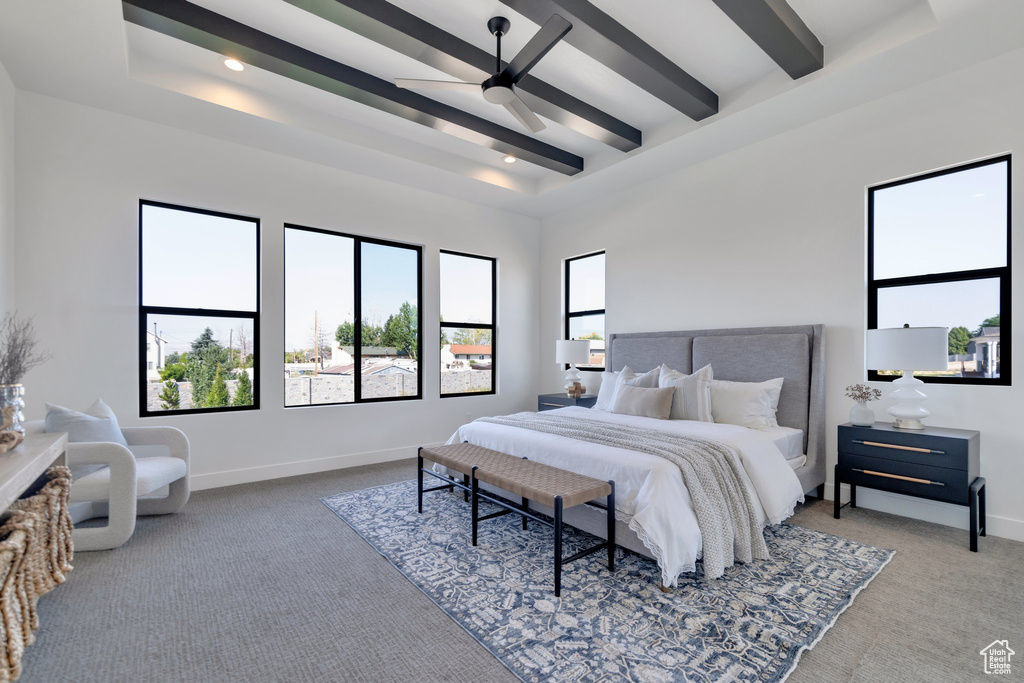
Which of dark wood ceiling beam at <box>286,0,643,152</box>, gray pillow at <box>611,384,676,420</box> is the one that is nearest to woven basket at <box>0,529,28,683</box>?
dark wood ceiling beam at <box>286,0,643,152</box>

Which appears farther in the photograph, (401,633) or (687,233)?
(687,233)

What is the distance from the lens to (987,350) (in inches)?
124

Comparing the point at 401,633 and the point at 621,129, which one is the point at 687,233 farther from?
the point at 401,633

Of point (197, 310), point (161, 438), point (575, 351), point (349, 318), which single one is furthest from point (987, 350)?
point (197, 310)

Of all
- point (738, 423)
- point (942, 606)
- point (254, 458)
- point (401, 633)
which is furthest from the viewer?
point (254, 458)

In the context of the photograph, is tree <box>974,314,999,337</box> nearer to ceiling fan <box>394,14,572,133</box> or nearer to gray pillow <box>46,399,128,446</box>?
ceiling fan <box>394,14,572,133</box>

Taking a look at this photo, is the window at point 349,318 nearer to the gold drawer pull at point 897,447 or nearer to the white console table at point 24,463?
the white console table at point 24,463

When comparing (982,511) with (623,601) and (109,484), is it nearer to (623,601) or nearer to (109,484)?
(623,601)

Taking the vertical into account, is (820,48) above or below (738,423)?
above

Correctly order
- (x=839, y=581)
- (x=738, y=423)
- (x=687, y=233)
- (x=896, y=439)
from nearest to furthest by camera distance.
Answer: (x=839, y=581) → (x=896, y=439) → (x=738, y=423) → (x=687, y=233)

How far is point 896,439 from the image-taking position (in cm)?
309

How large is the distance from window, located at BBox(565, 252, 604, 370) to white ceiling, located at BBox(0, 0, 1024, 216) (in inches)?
58.5

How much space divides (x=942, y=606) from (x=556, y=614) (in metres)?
1.81

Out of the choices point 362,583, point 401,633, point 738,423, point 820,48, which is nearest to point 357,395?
point 362,583
